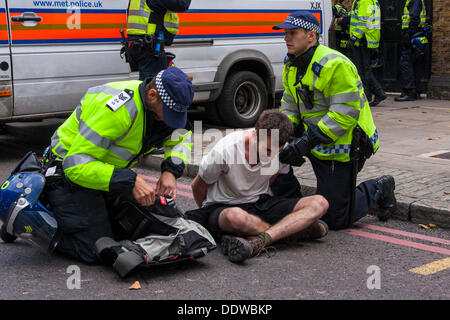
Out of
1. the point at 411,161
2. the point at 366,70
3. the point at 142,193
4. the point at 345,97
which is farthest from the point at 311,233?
the point at 366,70

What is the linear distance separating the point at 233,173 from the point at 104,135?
1.00 metres

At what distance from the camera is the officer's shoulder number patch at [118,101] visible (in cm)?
393

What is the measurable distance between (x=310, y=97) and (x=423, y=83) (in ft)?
24.6

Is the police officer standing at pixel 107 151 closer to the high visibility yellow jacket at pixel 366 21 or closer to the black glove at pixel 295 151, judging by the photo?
the black glove at pixel 295 151

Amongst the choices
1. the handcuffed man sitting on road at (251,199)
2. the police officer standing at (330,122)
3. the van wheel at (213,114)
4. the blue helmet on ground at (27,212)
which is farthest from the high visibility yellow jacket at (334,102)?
the van wheel at (213,114)

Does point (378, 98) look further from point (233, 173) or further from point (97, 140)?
point (97, 140)

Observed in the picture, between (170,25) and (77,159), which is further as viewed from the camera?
(170,25)

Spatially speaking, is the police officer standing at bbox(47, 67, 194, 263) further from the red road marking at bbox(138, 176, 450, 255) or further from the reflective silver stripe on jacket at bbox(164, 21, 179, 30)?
the reflective silver stripe on jacket at bbox(164, 21, 179, 30)

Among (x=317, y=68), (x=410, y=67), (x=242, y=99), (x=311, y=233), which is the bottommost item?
(x=311, y=233)

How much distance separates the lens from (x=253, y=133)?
14.7ft

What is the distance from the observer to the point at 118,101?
3.96 metres

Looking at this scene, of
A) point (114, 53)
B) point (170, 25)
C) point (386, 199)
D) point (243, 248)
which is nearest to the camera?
point (243, 248)
